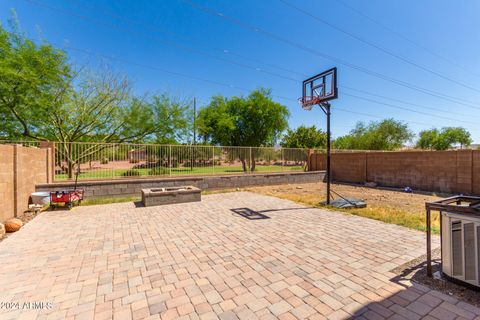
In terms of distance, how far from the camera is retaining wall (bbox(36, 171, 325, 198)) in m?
8.64

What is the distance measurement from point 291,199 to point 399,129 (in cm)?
4155

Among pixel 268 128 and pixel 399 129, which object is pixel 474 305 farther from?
pixel 399 129

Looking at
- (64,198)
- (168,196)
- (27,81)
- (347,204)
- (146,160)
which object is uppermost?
(27,81)

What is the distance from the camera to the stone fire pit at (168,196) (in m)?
7.75

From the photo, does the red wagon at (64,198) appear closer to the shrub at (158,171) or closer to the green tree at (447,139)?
the shrub at (158,171)

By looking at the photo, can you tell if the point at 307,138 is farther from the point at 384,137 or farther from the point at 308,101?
the point at 308,101

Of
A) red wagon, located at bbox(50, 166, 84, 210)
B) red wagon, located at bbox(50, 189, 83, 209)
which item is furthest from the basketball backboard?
red wagon, located at bbox(50, 189, 83, 209)

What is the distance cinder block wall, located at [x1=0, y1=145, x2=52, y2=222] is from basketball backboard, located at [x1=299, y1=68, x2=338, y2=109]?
30.5ft

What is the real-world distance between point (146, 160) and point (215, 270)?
866cm

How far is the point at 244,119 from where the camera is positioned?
24.3 metres

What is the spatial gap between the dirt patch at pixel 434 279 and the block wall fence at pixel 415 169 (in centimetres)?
908

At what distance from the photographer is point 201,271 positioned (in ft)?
10.5

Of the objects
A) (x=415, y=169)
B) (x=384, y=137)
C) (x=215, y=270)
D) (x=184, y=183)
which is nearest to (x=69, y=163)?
(x=184, y=183)

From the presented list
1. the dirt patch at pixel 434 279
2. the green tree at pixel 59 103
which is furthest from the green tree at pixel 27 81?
the dirt patch at pixel 434 279
